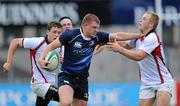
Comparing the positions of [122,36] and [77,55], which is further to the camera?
[122,36]

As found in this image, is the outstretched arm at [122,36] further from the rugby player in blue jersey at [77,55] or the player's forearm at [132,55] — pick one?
the player's forearm at [132,55]

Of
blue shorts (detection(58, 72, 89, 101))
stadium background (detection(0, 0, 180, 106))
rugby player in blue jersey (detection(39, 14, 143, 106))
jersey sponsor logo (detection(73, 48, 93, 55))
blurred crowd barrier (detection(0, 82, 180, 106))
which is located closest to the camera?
rugby player in blue jersey (detection(39, 14, 143, 106))

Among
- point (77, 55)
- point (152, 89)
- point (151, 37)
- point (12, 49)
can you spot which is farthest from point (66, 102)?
point (12, 49)

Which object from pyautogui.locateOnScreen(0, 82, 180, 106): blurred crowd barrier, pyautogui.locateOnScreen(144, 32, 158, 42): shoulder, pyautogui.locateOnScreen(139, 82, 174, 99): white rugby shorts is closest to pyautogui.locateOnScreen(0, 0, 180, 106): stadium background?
pyautogui.locateOnScreen(0, 82, 180, 106): blurred crowd barrier

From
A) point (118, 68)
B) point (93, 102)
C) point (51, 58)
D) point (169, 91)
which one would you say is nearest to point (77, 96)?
point (51, 58)

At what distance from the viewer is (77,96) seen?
1252 cm

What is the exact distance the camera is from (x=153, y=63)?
489 inches

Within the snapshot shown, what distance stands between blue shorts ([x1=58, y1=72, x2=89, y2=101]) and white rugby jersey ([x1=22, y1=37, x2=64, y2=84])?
1141mm

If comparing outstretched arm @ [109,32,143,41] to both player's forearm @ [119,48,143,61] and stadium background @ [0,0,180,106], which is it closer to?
player's forearm @ [119,48,143,61]

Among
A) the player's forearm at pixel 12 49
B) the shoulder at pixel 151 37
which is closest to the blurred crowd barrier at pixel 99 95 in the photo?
the player's forearm at pixel 12 49

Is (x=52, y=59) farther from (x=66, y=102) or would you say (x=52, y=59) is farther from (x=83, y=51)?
(x=66, y=102)

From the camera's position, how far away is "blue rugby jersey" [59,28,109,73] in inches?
483

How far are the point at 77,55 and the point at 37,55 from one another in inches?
57.8

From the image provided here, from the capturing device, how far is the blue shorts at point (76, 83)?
489 inches
